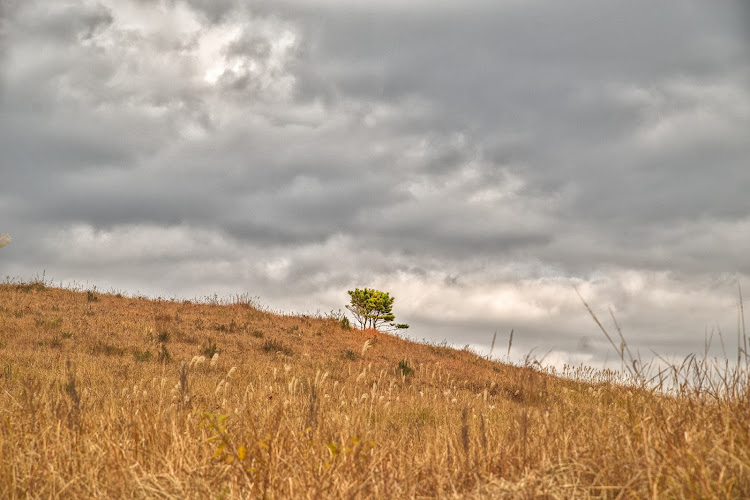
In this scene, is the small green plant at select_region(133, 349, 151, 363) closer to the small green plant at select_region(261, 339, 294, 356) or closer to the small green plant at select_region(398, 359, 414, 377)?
the small green plant at select_region(261, 339, 294, 356)

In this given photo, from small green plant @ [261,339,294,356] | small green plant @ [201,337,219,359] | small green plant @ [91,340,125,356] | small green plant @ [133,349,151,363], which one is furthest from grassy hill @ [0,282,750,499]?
small green plant @ [261,339,294,356]

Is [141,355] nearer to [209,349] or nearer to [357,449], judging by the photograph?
[209,349]

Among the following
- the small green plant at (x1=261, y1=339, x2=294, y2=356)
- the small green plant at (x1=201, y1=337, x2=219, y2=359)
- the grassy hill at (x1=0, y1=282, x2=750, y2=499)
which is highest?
the small green plant at (x1=261, y1=339, x2=294, y2=356)

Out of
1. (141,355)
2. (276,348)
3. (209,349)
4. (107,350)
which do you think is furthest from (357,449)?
(276,348)

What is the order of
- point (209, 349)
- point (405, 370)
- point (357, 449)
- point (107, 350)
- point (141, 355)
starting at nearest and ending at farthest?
point (357, 449)
point (141, 355)
point (107, 350)
point (209, 349)
point (405, 370)

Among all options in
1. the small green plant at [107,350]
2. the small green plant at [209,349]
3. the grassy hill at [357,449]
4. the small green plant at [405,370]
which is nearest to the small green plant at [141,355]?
the small green plant at [107,350]

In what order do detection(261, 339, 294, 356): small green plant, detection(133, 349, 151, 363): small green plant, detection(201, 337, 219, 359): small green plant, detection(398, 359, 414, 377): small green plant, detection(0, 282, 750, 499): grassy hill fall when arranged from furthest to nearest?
detection(261, 339, 294, 356): small green plant → detection(398, 359, 414, 377): small green plant → detection(201, 337, 219, 359): small green plant → detection(133, 349, 151, 363): small green plant → detection(0, 282, 750, 499): grassy hill

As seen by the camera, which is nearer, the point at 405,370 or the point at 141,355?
the point at 141,355

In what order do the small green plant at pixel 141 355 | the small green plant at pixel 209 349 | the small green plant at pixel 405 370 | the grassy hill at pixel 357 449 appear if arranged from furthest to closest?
1. the small green plant at pixel 405 370
2. the small green plant at pixel 209 349
3. the small green plant at pixel 141 355
4. the grassy hill at pixel 357 449

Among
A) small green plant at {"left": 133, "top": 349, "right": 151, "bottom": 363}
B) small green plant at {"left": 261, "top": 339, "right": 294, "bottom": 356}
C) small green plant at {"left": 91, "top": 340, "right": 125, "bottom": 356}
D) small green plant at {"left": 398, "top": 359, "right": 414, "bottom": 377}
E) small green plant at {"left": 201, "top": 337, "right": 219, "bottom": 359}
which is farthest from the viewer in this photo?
small green plant at {"left": 261, "top": 339, "right": 294, "bottom": 356}

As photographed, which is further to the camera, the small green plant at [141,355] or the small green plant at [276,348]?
the small green plant at [276,348]

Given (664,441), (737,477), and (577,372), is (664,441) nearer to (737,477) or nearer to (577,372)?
(737,477)

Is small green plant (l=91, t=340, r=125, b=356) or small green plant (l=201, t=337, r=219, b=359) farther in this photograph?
small green plant (l=201, t=337, r=219, b=359)

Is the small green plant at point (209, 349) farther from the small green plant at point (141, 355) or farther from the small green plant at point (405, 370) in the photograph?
the small green plant at point (405, 370)
